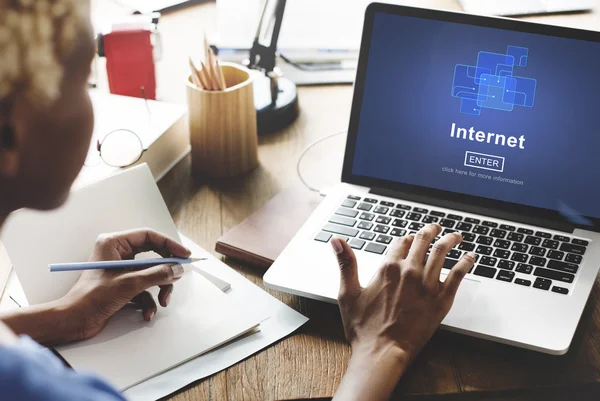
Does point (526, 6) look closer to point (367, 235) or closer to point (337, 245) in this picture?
point (367, 235)

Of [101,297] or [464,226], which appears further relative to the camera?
[464,226]

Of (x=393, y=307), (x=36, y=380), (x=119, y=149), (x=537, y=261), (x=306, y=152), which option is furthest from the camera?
(x=306, y=152)

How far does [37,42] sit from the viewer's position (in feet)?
1.70

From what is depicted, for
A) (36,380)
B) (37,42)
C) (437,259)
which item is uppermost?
(37,42)

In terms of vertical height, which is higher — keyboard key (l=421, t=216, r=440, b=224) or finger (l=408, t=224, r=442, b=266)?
finger (l=408, t=224, r=442, b=266)

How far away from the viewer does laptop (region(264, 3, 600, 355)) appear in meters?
0.96

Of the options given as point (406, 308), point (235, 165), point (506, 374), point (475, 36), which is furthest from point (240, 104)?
point (506, 374)

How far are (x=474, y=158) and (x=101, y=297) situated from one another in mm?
581

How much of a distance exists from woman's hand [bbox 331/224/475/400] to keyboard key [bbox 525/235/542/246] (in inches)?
5.4

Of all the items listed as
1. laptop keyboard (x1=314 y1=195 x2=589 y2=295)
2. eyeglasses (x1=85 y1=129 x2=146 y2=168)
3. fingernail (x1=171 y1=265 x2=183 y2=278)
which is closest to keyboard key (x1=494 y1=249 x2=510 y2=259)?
laptop keyboard (x1=314 y1=195 x2=589 y2=295)

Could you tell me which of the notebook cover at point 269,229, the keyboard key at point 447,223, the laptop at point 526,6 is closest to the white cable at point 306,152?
the notebook cover at point 269,229

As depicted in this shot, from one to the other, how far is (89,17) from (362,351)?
1.63ft

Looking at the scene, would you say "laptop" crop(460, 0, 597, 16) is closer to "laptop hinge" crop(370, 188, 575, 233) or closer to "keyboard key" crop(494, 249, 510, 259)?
"laptop hinge" crop(370, 188, 575, 233)

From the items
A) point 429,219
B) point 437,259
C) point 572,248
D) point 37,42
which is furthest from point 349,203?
point 37,42
